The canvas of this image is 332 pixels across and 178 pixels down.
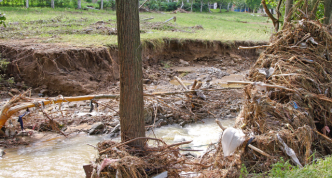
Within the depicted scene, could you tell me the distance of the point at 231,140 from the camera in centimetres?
356

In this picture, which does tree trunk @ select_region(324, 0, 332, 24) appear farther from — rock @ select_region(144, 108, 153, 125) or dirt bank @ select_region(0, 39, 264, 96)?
dirt bank @ select_region(0, 39, 264, 96)

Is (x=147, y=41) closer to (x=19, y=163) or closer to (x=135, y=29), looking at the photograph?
(x=19, y=163)

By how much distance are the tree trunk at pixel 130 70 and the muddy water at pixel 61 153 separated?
140 centimetres

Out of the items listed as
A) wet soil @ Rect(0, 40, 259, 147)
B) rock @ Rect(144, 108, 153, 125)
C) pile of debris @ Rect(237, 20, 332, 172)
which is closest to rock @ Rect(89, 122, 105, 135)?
wet soil @ Rect(0, 40, 259, 147)

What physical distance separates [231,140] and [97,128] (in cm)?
343

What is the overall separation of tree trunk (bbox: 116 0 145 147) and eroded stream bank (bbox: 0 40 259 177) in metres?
0.60

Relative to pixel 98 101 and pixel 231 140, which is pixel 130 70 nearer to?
pixel 231 140

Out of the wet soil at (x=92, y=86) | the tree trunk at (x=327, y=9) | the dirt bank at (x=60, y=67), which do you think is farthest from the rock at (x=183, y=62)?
the tree trunk at (x=327, y=9)

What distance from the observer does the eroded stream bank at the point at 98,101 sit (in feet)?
16.5

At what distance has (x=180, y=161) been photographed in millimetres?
3182

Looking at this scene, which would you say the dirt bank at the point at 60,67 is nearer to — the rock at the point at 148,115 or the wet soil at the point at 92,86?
the wet soil at the point at 92,86

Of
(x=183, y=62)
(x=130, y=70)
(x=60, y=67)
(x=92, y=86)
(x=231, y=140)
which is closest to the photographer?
(x=130, y=70)

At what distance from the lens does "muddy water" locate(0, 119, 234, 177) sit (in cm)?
436

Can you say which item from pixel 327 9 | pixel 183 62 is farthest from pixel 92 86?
pixel 327 9
